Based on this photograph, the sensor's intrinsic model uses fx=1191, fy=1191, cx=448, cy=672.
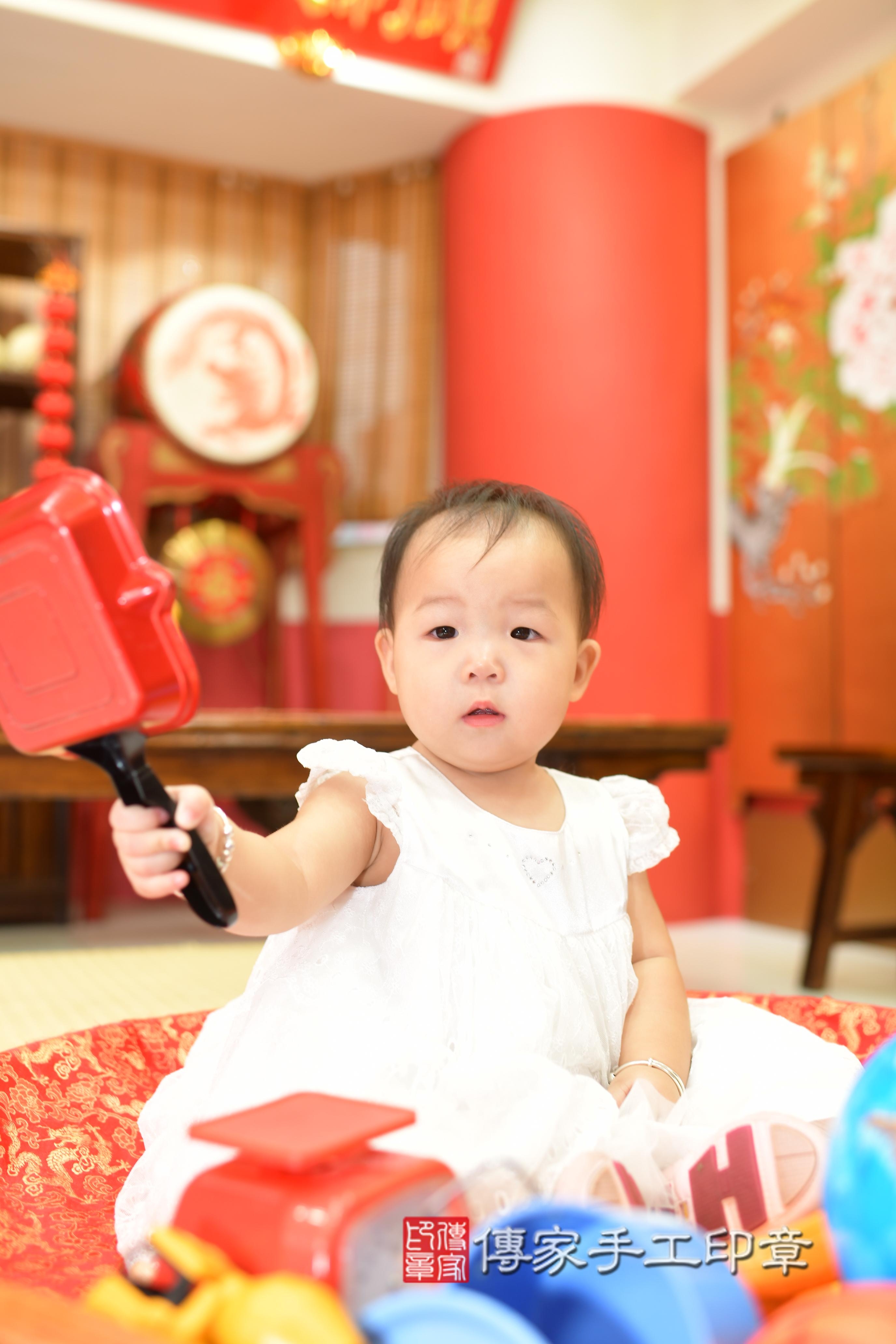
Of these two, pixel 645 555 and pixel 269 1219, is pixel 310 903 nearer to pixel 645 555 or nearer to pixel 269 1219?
pixel 269 1219

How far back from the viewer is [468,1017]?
747 mm

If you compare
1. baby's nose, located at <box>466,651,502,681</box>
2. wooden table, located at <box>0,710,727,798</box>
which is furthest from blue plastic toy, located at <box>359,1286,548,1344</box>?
wooden table, located at <box>0,710,727,798</box>

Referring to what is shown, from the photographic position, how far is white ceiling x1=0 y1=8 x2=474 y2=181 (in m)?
2.61

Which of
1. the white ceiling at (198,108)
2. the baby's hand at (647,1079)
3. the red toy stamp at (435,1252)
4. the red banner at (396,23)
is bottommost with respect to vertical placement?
the baby's hand at (647,1079)

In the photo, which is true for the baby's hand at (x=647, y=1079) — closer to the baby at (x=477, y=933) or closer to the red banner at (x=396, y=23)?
the baby at (x=477, y=933)

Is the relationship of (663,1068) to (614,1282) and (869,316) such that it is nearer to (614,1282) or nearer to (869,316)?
(614,1282)

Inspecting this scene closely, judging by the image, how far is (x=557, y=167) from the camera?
2.79 metres

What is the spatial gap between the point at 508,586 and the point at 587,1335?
447mm

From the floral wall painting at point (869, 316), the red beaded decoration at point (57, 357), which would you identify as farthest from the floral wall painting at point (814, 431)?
the red beaded decoration at point (57, 357)

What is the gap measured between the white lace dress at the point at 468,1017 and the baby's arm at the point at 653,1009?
A: 13 millimetres

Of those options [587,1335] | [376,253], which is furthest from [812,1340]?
[376,253]

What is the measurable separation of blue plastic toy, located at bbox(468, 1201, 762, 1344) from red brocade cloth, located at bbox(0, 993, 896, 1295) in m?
0.27

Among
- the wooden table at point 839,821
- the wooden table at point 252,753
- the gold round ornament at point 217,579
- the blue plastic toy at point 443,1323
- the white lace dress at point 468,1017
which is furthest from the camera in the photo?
the gold round ornament at point 217,579

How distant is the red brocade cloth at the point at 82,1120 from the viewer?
27.4 inches
